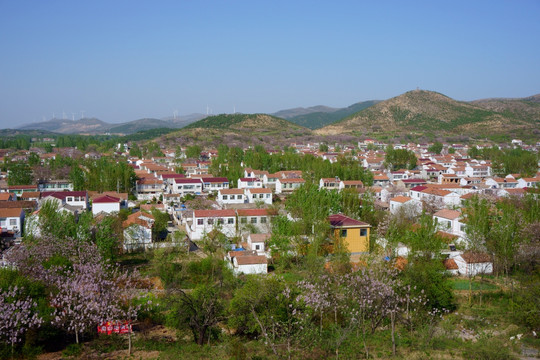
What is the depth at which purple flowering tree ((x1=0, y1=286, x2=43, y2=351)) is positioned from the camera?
9797mm

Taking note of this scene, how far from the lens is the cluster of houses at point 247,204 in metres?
19.5

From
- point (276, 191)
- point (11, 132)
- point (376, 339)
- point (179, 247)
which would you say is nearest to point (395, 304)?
point (376, 339)

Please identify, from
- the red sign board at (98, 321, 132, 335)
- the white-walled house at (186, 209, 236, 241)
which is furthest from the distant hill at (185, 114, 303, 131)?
the red sign board at (98, 321, 132, 335)

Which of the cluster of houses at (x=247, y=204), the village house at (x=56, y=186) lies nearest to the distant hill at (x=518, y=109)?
the cluster of houses at (x=247, y=204)

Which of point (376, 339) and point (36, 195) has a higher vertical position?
point (36, 195)

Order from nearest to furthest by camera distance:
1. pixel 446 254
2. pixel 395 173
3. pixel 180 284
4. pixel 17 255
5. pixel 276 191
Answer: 1. pixel 17 255
2. pixel 180 284
3. pixel 446 254
4. pixel 276 191
5. pixel 395 173

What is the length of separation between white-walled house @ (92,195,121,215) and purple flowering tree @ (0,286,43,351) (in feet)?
52.3

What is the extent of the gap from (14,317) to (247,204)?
61.9 ft

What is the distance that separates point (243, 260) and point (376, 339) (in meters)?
6.85

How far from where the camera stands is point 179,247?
1889cm

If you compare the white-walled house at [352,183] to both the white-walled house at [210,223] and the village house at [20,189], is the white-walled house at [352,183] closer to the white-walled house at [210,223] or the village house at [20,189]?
the white-walled house at [210,223]

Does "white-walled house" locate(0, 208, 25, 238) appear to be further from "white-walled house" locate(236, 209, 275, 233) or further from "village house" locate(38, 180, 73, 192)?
"village house" locate(38, 180, 73, 192)

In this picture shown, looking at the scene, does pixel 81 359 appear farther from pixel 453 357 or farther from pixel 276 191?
pixel 276 191

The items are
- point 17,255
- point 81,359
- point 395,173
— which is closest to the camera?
point 81,359
